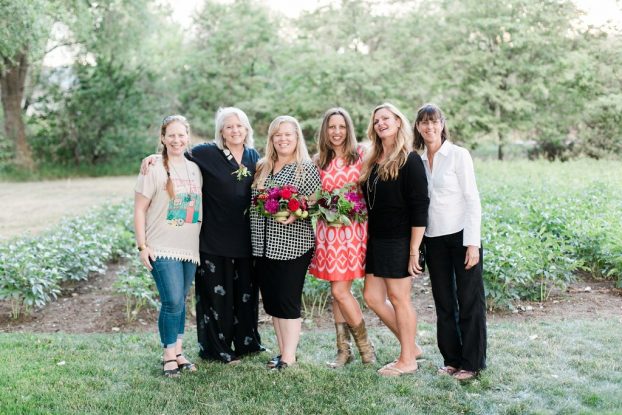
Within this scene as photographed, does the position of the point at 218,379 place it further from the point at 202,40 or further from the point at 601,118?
the point at 202,40

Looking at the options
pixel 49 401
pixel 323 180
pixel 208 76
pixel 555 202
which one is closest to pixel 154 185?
pixel 323 180

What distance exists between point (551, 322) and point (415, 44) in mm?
17411

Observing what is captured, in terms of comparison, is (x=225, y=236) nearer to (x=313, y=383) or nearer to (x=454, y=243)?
(x=313, y=383)

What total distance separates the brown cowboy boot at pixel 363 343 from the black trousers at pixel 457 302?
507mm

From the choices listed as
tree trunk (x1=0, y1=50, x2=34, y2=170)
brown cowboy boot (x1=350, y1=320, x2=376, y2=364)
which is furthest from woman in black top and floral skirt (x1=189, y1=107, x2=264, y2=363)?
tree trunk (x1=0, y1=50, x2=34, y2=170)

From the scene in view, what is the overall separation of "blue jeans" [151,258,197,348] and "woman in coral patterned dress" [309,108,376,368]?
865 millimetres

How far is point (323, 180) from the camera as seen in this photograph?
4078mm

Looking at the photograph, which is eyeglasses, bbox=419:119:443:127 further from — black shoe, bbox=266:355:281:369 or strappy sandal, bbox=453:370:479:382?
black shoe, bbox=266:355:281:369

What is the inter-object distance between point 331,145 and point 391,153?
0.42 meters

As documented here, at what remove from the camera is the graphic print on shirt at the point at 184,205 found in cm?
396

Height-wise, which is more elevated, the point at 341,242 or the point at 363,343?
the point at 341,242

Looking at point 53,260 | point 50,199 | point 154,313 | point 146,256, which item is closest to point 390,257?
point 146,256

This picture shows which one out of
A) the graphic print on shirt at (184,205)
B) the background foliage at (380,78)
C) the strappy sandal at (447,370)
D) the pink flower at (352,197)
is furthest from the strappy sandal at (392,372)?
the background foliage at (380,78)

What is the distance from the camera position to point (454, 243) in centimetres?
387
